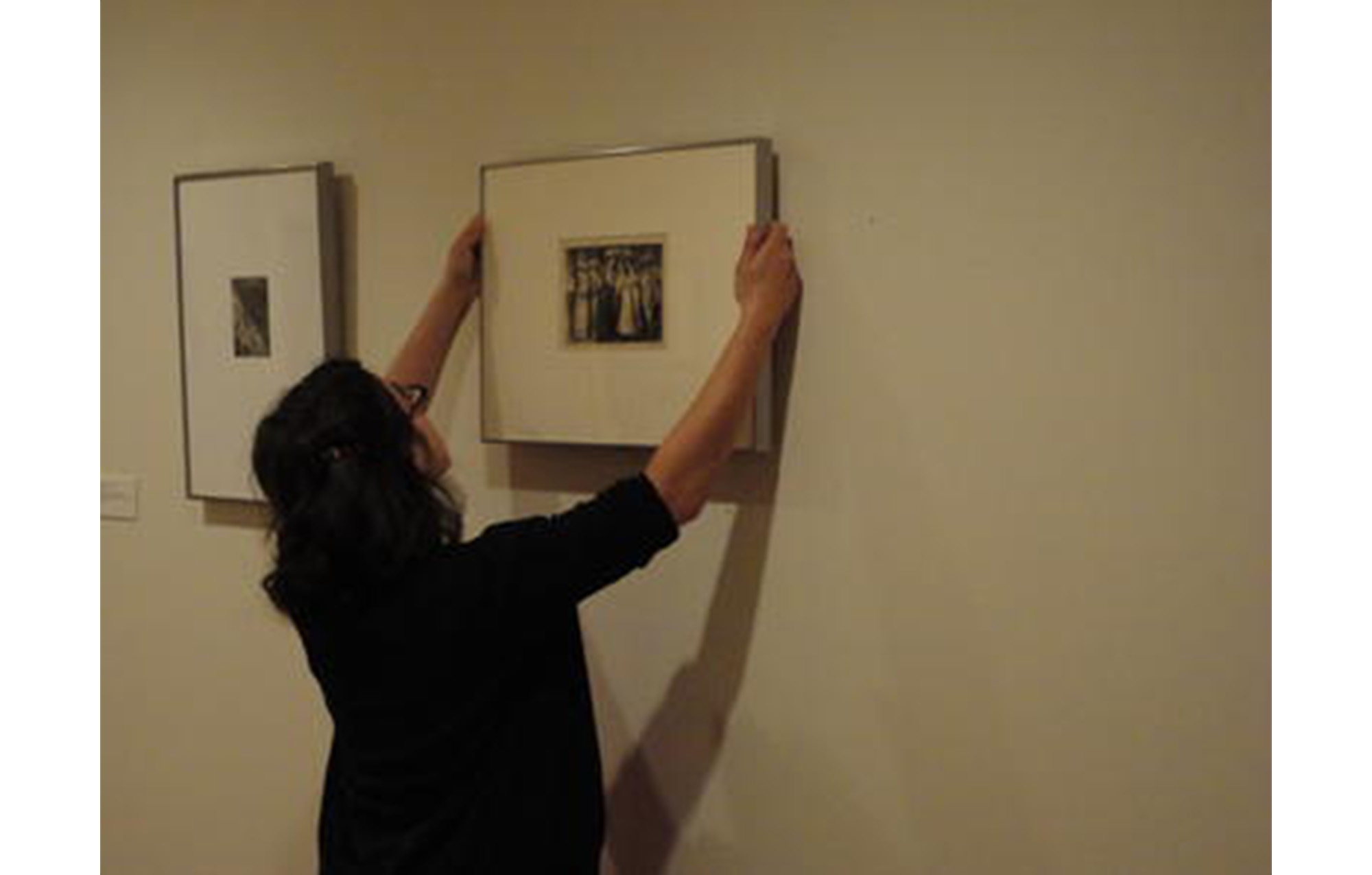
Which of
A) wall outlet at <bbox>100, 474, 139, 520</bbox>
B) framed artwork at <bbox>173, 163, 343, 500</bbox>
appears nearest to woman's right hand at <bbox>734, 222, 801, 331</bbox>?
framed artwork at <bbox>173, 163, 343, 500</bbox>

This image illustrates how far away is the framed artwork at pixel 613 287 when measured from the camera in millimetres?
1360

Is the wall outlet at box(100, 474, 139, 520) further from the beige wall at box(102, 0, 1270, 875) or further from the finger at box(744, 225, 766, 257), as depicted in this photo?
the finger at box(744, 225, 766, 257)

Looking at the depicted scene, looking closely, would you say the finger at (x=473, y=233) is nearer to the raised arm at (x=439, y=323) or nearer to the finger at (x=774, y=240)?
the raised arm at (x=439, y=323)

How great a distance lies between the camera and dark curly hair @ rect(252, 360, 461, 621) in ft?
3.84

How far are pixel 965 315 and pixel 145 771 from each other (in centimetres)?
169

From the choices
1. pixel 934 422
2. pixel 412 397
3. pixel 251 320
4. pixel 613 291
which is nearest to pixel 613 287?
pixel 613 291

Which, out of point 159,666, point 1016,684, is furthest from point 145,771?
point 1016,684

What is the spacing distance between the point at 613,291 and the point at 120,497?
114 cm

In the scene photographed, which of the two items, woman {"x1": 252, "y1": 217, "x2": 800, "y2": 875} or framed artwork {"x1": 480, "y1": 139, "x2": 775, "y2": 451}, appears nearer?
woman {"x1": 252, "y1": 217, "x2": 800, "y2": 875}

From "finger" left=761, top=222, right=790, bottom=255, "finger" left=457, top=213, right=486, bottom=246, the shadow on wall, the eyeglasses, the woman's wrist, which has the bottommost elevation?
the shadow on wall

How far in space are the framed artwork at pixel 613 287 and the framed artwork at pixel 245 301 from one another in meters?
0.34

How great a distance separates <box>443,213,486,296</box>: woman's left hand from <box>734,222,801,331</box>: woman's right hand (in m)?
0.42

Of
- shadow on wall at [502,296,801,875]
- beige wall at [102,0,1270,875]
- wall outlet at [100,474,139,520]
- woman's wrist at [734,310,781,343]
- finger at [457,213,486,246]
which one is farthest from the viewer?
wall outlet at [100,474,139,520]

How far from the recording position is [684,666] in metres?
1.48
